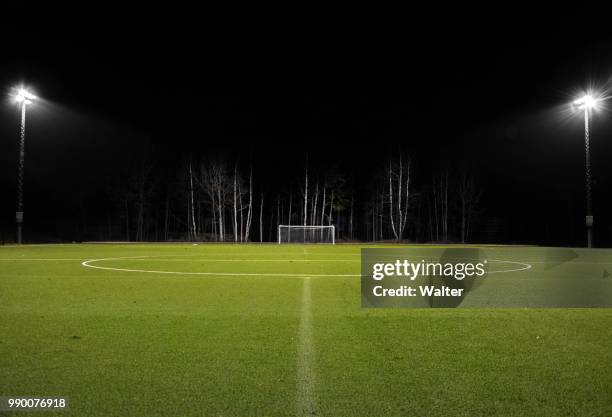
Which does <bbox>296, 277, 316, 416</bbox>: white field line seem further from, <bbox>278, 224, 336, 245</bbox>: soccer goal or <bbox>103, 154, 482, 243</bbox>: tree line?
<bbox>103, 154, 482, 243</bbox>: tree line

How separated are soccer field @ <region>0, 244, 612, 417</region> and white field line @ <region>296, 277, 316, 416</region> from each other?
2cm

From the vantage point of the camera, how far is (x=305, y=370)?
4.52 meters

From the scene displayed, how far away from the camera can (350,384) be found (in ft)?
13.5

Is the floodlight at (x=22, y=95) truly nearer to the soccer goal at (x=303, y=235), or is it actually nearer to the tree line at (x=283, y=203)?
the tree line at (x=283, y=203)

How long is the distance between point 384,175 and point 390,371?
53773 millimetres

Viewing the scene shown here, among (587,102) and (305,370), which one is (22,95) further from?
(305,370)

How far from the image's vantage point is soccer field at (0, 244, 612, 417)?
146 inches

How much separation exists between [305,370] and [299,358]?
16.3 inches

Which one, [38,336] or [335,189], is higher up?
[335,189]

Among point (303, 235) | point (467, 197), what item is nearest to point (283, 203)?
point (303, 235)

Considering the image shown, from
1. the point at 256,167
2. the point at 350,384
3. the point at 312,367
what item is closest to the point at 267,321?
the point at 312,367

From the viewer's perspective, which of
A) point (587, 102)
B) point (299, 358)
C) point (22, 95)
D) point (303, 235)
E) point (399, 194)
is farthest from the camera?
point (399, 194)

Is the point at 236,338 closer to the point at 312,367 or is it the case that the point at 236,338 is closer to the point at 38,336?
the point at 312,367

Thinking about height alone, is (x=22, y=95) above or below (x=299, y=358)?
above
